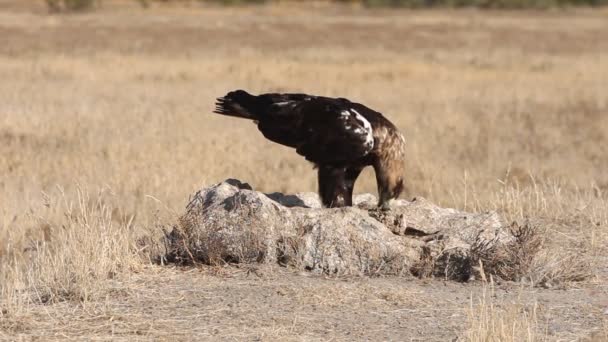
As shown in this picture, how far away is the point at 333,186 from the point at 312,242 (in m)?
0.85

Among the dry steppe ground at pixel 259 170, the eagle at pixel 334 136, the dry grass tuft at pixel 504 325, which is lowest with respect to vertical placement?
the dry steppe ground at pixel 259 170

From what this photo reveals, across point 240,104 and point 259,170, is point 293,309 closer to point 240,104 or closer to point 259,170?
point 240,104

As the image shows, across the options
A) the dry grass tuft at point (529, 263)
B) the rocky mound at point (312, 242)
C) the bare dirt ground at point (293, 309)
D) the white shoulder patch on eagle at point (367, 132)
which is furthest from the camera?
the white shoulder patch on eagle at point (367, 132)

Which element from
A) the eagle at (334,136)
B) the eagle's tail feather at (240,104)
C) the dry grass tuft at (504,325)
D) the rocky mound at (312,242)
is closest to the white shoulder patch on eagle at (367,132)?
the eagle at (334,136)

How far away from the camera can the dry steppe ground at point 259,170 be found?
6.87 meters

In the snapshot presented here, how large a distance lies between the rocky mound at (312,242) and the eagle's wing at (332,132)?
18.0 inches

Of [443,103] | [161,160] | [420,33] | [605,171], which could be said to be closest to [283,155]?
[161,160]

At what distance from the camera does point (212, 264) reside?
315 inches

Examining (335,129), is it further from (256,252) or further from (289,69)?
(289,69)

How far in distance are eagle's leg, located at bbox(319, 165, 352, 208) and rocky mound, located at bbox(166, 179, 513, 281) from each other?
49cm

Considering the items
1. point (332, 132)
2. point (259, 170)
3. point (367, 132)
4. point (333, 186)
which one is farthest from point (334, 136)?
point (259, 170)

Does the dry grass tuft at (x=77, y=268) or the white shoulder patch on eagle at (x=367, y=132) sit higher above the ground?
the white shoulder patch on eagle at (x=367, y=132)

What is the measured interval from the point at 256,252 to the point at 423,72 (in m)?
20.0

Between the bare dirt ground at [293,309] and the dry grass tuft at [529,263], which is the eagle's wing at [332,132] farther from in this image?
the dry grass tuft at [529,263]
